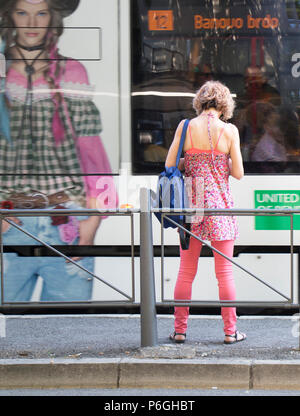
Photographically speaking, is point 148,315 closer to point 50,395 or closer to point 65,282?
point 50,395

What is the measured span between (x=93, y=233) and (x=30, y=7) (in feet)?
6.74

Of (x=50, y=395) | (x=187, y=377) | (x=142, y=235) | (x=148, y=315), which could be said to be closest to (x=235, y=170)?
(x=142, y=235)

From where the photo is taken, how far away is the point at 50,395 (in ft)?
15.7

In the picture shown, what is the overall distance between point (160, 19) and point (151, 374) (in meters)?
3.16

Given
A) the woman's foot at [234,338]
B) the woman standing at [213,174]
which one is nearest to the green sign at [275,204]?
the woman standing at [213,174]

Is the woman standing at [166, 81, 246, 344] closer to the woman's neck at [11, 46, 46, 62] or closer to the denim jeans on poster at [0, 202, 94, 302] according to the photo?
the denim jeans on poster at [0, 202, 94, 302]

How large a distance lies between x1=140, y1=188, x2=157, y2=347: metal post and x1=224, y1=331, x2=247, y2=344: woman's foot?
0.60 metres

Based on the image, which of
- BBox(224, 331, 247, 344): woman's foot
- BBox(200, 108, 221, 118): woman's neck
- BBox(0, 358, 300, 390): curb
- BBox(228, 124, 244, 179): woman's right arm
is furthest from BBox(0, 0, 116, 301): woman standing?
BBox(0, 358, 300, 390): curb

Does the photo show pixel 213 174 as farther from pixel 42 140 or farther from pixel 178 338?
pixel 42 140

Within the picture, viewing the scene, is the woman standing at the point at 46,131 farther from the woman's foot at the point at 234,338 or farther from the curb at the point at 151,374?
the curb at the point at 151,374

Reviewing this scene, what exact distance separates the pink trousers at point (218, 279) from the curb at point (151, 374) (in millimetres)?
688

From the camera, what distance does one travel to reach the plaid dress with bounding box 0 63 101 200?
6.49m

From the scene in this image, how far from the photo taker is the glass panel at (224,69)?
253 inches

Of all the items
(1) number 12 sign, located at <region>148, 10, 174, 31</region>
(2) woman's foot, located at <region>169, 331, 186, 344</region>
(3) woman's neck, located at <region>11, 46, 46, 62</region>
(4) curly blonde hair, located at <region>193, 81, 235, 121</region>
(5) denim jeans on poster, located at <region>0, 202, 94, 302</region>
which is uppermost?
(1) number 12 sign, located at <region>148, 10, 174, 31</region>
